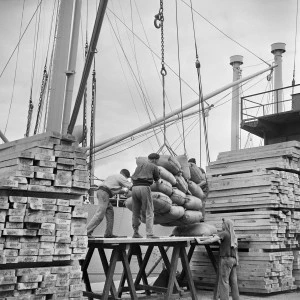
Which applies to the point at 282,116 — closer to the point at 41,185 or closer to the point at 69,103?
the point at 69,103

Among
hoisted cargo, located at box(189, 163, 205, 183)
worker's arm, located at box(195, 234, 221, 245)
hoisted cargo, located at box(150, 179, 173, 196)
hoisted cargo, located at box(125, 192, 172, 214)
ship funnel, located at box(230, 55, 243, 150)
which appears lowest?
worker's arm, located at box(195, 234, 221, 245)

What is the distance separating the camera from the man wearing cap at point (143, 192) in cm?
968

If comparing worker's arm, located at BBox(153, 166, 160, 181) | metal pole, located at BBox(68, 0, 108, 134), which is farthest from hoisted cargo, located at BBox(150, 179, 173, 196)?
metal pole, located at BBox(68, 0, 108, 134)

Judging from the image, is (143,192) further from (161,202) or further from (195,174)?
(195,174)

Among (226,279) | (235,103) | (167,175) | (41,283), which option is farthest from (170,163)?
(235,103)

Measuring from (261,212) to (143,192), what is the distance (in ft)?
13.8

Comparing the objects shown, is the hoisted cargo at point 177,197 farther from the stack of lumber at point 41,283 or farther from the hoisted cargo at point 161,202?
the stack of lumber at point 41,283

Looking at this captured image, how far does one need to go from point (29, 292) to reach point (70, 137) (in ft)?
8.47

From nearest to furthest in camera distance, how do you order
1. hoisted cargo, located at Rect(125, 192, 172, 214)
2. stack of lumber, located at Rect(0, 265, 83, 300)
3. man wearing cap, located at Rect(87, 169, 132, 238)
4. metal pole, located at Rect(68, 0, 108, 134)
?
1. stack of lumber, located at Rect(0, 265, 83, 300)
2. metal pole, located at Rect(68, 0, 108, 134)
3. man wearing cap, located at Rect(87, 169, 132, 238)
4. hoisted cargo, located at Rect(125, 192, 172, 214)

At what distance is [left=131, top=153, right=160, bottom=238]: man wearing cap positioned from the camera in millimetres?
9680

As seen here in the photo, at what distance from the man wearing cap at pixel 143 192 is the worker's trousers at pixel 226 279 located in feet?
7.11

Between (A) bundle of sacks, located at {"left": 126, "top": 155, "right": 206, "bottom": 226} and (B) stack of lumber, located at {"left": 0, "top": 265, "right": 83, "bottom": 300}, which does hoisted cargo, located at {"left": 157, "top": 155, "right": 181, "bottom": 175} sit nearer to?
(A) bundle of sacks, located at {"left": 126, "top": 155, "right": 206, "bottom": 226}

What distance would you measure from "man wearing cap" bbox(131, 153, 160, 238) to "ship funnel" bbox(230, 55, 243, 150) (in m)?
19.3

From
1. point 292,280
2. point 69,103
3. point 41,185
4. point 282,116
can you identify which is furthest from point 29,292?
point 282,116
